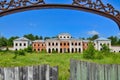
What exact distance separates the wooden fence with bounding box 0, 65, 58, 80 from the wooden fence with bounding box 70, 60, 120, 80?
0.60 ft

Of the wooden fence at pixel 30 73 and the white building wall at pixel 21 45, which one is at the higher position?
the wooden fence at pixel 30 73

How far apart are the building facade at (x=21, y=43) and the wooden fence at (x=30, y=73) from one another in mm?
17728

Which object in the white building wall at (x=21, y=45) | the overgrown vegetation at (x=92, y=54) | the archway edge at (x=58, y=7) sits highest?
the archway edge at (x=58, y=7)

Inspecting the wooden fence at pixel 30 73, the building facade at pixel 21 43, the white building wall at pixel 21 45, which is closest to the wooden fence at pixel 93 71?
the wooden fence at pixel 30 73

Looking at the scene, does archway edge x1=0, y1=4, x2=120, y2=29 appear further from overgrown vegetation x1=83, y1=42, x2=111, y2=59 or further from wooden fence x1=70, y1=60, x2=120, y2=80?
overgrown vegetation x1=83, y1=42, x2=111, y2=59

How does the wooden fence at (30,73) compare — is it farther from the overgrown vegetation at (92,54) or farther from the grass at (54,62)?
the overgrown vegetation at (92,54)

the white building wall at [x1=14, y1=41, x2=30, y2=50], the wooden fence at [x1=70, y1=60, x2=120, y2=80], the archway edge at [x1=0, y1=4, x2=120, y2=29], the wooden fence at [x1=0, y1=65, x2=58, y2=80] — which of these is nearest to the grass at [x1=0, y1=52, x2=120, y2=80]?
the archway edge at [x1=0, y1=4, x2=120, y2=29]

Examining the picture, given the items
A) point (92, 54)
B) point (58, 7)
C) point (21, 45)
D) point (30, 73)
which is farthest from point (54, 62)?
point (21, 45)

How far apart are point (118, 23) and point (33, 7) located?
3.17ft

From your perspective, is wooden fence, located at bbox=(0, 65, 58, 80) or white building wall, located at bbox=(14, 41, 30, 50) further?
white building wall, located at bbox=(14, 41, 30, 50)

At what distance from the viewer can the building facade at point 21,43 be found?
19959 mm

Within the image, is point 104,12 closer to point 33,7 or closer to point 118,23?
point 118,23

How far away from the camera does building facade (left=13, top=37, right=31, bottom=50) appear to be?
786 inches

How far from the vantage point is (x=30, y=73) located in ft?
5.32
